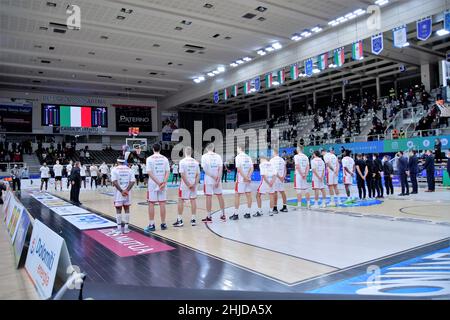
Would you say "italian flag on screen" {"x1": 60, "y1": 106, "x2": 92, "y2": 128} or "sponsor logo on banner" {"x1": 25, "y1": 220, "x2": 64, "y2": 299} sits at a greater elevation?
"italian flag on screen" {"x1": 60, "y1": 106, "x2": 92, "y2": 128}

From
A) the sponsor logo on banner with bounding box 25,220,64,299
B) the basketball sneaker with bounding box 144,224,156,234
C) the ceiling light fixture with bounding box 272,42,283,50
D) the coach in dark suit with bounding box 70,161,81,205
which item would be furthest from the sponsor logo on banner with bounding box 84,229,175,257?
the ceiling light fixture with bounding box 272,42,283,50

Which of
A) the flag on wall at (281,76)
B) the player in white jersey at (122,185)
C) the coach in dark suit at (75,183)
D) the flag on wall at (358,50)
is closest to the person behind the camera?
the player in white jersey at (122,185)

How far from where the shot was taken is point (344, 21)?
1725 cm

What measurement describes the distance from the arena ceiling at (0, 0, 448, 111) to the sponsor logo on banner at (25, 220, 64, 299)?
13534mm

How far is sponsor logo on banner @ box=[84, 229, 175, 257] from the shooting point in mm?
5293

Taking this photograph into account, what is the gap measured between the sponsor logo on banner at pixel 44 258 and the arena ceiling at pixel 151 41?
1353 cm

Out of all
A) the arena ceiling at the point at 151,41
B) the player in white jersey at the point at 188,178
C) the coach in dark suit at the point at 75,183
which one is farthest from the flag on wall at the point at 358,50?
the coach in dark suit at the point at 75,183

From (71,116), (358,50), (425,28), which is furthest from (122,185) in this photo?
(71,116)

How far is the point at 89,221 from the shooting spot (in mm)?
8211

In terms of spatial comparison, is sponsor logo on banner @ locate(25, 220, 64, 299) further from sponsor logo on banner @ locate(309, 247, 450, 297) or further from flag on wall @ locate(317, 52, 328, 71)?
flag on wall @ locate(317, 52, 328, 71)

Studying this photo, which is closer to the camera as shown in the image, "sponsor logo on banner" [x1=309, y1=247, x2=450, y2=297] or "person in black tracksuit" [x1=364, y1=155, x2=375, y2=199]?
"sponsor logo on banner" [x1=309, y1=247, x2=450, y2=297]

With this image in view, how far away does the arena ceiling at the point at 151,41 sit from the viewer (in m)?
15.7

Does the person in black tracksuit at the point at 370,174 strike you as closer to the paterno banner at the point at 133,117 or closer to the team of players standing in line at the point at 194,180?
the team of players standing in line at the point at 194,180

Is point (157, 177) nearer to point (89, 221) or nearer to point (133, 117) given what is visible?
point (89, 221)
